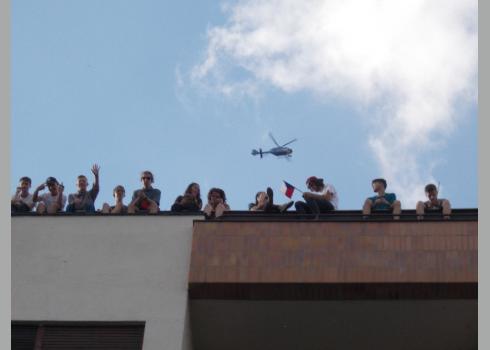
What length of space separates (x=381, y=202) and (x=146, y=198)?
391cm

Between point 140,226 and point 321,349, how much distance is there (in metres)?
3.54

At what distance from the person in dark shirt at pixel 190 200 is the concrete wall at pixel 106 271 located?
0.46 metres

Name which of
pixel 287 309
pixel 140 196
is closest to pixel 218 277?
pixel 287 309

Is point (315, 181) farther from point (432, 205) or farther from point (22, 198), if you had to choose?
point (22, 198)

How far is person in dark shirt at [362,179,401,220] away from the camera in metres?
19.6

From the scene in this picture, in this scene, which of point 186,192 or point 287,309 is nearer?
point 287,309

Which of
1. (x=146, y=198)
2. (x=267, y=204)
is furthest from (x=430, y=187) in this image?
(x=146, y=198)

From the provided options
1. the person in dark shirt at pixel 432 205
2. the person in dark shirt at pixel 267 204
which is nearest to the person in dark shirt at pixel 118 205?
the person in dark shirt at pixel 267 204

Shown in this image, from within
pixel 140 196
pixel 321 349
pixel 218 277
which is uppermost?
pixel 140 196

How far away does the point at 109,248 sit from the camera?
19.4 metres

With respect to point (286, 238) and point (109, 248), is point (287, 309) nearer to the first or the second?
point (286, 238)

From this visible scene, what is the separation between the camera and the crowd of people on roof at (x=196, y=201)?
19.8 m

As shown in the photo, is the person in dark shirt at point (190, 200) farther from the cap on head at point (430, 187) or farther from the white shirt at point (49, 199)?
the cap on head at point (430, 187)

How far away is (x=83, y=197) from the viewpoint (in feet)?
68.1
